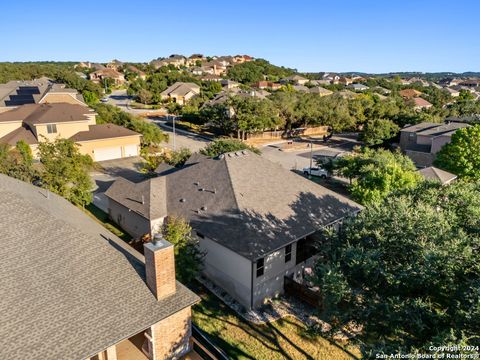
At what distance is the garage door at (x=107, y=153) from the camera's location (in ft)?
161

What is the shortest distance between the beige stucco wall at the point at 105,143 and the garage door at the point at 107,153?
47 cm

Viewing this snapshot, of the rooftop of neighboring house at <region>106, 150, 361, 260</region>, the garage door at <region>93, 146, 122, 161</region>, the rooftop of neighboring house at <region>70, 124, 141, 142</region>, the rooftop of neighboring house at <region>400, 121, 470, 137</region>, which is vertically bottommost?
the garage door at <region>93, 146, 122, 161</region>

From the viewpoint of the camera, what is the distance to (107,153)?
163 feet

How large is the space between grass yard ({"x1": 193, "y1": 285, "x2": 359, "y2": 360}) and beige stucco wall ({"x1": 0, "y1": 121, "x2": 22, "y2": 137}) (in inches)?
1963

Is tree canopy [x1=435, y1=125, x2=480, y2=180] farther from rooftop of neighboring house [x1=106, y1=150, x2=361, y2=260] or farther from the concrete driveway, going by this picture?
the concrete driveway

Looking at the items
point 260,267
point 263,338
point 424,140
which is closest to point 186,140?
point 424,140

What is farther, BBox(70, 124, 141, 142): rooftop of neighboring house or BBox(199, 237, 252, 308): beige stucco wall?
BBox(70, 124, 141, 142): rooftop of neighboring house

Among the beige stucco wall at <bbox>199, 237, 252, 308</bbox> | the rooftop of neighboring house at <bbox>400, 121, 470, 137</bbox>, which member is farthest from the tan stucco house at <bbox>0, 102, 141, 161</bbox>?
the rooftop of neighboring house at <bbox>400, 121, 470, 137</bbox>

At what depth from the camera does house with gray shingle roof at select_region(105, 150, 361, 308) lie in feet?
62.3

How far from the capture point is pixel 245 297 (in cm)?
1886

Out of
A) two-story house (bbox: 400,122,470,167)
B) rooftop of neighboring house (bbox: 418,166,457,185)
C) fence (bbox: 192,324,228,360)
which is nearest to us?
fence (bbox: 192,324,228,360)

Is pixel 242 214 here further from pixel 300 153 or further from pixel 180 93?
pixel 180 93

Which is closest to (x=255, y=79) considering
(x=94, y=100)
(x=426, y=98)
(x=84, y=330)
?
(x=426, y=98)

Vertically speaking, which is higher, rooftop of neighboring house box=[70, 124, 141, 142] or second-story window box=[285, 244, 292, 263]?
rooftop of neighboring house box=[70, 124, 141, 142]
